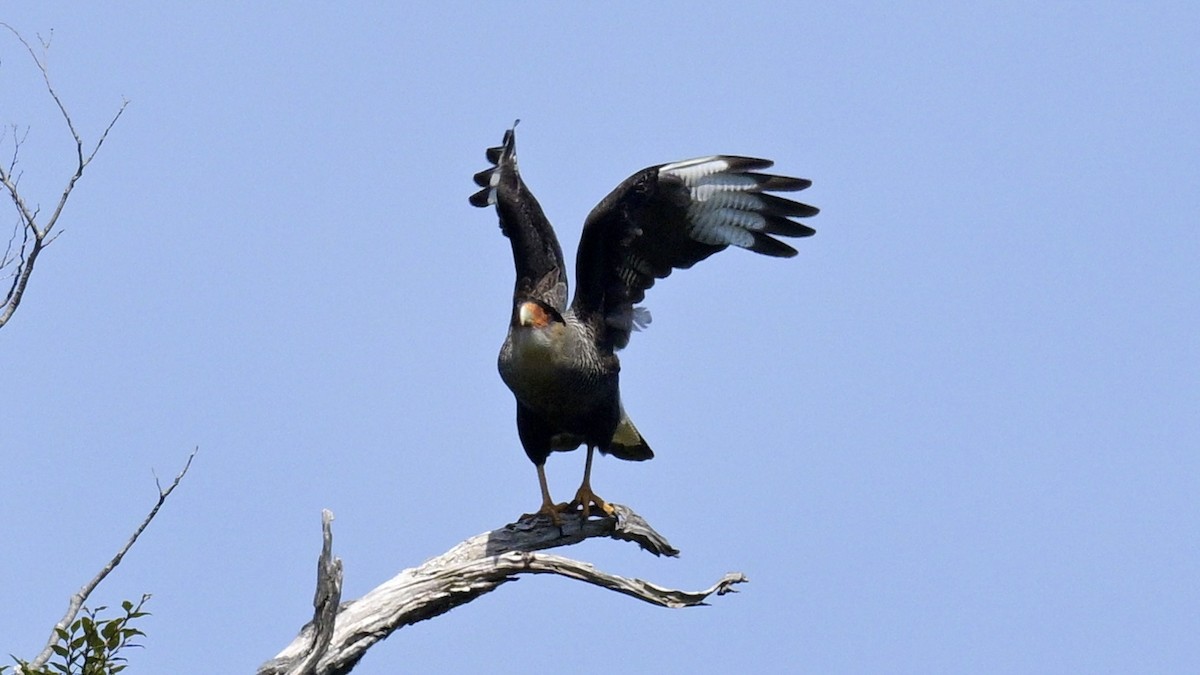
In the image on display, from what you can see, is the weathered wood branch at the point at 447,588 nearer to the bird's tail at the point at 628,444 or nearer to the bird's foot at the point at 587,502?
the bird's foot at the point at 587,502

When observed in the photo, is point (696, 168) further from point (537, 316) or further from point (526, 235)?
point (537, 316)

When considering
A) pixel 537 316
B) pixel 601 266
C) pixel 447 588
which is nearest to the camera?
pixel 447 588

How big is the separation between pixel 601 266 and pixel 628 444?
1229mm

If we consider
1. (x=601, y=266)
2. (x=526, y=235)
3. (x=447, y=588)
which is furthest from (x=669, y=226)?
(x=447, y=588)

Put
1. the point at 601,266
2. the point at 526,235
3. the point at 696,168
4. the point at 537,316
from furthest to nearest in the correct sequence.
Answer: the point at 526,235
the point at 696,168
the point at 601,266
the point at 537,316

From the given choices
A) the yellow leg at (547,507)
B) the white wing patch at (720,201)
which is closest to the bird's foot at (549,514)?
the yellow leg at (547,507)

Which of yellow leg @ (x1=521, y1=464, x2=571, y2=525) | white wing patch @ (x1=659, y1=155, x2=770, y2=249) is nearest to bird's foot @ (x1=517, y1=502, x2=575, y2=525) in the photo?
yellow leg @ (x1=521, y1=464, x2=571, y2=525)

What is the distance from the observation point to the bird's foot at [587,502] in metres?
8.07

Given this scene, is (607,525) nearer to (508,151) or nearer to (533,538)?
(533,538)

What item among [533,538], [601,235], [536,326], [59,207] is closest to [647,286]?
[601,235]

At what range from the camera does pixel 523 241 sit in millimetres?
8766

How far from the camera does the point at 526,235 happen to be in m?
8.78

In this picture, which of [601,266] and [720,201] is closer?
[601,266]

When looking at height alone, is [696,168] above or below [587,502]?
above
